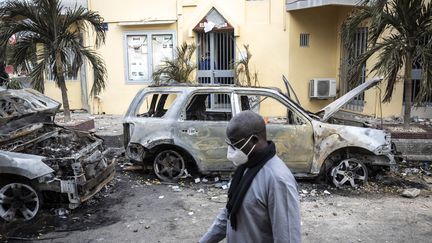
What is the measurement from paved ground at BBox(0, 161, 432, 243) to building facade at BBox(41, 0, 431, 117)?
19.9ft

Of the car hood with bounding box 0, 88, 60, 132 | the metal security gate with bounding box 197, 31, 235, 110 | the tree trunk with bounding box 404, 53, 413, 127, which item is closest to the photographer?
the car hood with bounding box 0, 88, 60, 132

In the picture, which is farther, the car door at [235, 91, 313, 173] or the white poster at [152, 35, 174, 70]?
the white poster at [152, 35, 174, 70]

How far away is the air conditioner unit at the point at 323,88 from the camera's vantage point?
1253 cm

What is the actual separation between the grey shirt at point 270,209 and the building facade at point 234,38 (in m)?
10.3

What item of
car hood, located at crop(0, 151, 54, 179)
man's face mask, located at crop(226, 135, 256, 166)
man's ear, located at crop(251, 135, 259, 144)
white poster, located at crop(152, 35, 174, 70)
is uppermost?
white poster, located at crop(152, 35, 174, 70)

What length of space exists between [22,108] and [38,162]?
1339mm

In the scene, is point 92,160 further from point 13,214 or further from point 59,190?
point 13,214

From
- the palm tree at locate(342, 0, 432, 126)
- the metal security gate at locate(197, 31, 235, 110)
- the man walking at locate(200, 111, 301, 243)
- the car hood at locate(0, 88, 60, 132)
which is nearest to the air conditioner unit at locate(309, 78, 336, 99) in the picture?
the metal security gate at locate(197, 31, 235, 110)

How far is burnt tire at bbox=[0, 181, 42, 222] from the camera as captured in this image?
5.54 m

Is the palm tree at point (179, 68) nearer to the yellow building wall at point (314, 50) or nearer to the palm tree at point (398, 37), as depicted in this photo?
the yellow building wall at point (314, 50)

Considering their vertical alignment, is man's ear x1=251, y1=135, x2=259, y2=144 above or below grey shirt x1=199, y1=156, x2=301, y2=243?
above

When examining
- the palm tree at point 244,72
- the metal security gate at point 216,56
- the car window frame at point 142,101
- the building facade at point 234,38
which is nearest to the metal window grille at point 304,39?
the building facade at point 234,38

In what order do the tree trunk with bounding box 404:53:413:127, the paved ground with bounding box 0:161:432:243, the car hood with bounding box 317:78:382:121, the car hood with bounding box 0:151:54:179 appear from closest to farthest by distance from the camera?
the paved ground with bounding box 0:161:432:243, the car hood with bounding box 0:151:54:179, the car hood with bounding box 317:78:382:121, the tree trunk with bounding box 404:53:413:127

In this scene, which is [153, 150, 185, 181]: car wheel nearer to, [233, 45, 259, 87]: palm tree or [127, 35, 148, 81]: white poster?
[233, 45, 259, 87]: palm tree
